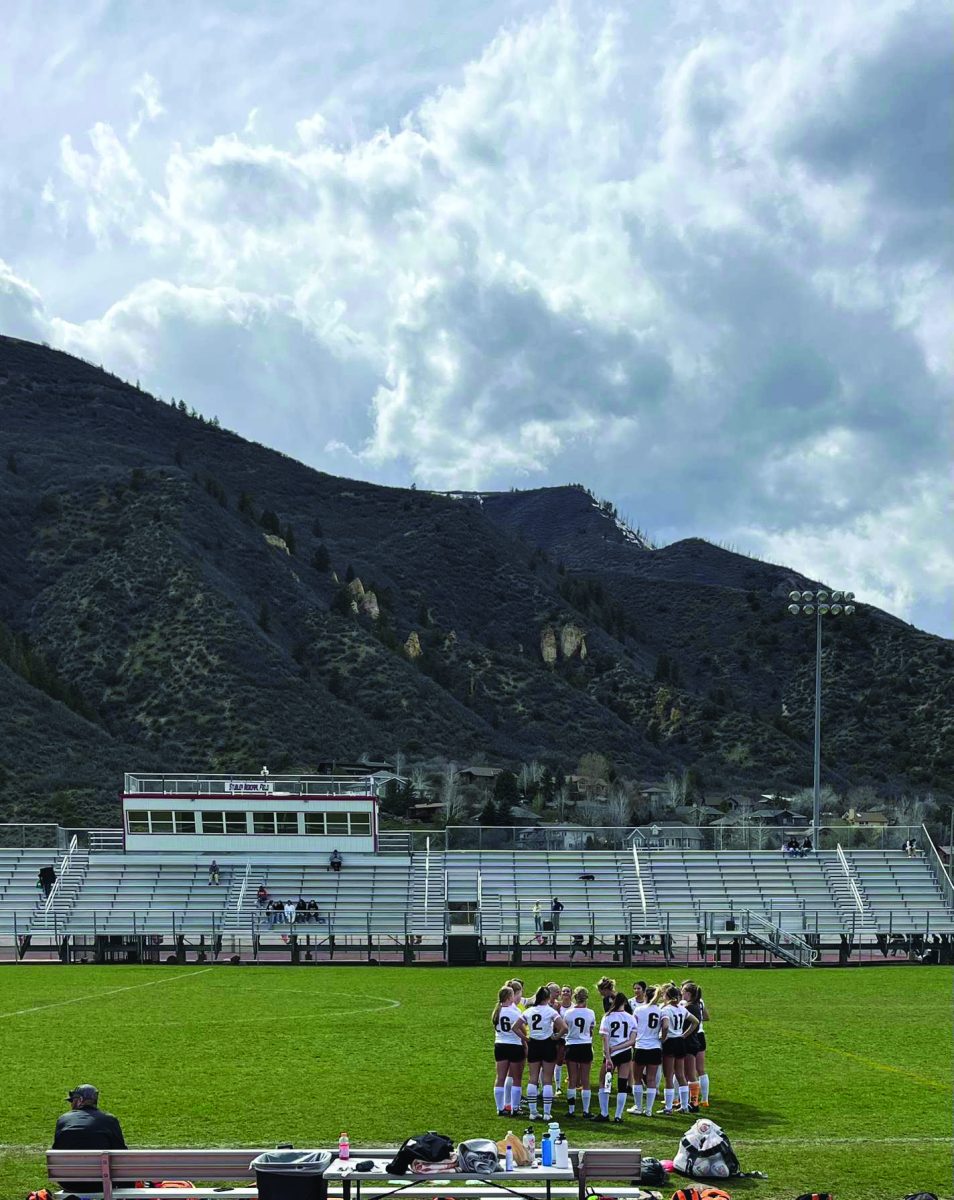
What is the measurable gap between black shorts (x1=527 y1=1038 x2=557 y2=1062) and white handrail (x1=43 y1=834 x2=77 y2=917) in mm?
33044

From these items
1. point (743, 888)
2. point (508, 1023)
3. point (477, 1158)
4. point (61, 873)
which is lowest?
point (477, 1158)

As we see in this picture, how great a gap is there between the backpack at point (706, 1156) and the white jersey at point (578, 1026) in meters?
2.95

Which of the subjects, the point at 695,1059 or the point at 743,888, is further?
the point at 743,888

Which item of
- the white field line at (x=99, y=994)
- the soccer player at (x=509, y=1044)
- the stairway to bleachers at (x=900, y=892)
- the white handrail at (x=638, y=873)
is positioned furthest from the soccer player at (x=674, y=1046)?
the white handrail at (x=638, y=873)

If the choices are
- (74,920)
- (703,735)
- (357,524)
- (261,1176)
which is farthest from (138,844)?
(357,524)

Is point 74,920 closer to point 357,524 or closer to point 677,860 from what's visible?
point 677,860

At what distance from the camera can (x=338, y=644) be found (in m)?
123

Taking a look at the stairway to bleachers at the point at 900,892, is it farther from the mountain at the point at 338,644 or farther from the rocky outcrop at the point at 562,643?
the rocky outcrop at the point at 562,643

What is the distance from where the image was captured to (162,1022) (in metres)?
26.6

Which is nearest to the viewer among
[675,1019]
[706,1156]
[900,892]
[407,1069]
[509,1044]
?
[706,1156]

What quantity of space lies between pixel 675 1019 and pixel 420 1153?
21.9 ft

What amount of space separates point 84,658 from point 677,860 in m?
67.5

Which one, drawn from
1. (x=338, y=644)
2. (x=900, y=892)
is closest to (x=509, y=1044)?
(x=900, y=892)

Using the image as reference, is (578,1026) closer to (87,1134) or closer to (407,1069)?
(407,1069)
